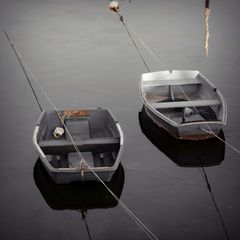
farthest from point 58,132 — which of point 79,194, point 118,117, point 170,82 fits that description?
point 170,82

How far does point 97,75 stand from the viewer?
2719 cm

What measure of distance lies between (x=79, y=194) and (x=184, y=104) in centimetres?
670

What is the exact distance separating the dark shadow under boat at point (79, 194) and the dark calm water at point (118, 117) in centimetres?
4

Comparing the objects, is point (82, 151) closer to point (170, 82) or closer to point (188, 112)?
point (188, 112)

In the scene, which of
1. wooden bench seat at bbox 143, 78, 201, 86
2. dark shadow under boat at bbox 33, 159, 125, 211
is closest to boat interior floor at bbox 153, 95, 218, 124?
wooden bench seat at bbox 143, 78, 201, 86

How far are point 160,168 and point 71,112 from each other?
4360 millimetres

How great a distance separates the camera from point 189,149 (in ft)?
62.5

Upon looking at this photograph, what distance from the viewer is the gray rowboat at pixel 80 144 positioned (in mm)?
15562

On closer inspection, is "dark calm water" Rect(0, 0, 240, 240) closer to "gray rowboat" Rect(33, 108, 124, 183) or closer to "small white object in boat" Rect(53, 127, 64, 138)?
"gray rowboat" Rect(33, 108, 124, 183)

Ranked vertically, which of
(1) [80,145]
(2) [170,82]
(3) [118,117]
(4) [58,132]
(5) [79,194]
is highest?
(2) [170,82]

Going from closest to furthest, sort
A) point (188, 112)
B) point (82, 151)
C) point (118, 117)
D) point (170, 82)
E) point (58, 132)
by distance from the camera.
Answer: point (82, 151), point (58, 132), point (188, 112), point (118, 117), point (170, 82)

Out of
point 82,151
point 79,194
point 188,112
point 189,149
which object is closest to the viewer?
point 79,194

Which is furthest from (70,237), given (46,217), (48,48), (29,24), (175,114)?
(29,24)

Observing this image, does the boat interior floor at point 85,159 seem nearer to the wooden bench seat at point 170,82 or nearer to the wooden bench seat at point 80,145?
the wooden bench seat at point 80,145
